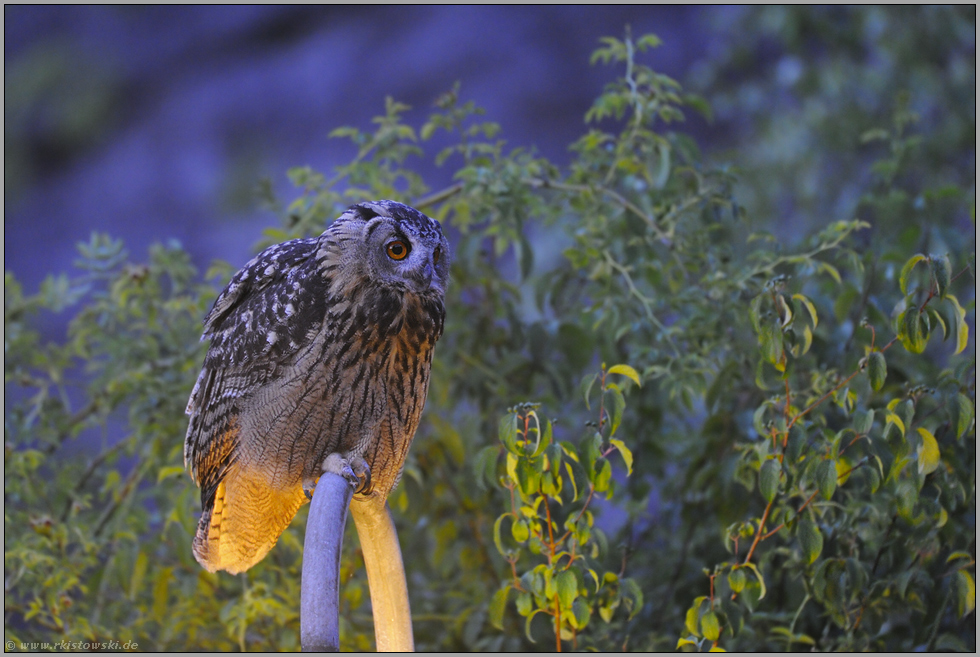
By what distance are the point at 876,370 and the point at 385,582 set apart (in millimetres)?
638

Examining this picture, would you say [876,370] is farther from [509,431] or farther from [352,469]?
[352,469]

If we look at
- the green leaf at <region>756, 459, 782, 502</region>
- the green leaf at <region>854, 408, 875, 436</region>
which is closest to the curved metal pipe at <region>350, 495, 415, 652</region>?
the green leaf at <region>756, 459, 782, 502</region>

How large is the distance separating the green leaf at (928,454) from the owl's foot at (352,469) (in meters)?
0.65

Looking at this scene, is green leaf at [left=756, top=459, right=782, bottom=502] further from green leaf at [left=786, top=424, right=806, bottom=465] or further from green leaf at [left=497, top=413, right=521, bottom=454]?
green leaf at [left=497, top=413, right=521, bottom=454]

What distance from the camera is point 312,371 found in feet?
2.81

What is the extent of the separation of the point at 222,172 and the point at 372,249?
2.21m

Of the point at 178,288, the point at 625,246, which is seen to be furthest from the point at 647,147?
the point at 178,288

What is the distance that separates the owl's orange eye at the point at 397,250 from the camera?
0.78m

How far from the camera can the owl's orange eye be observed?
2.56ft

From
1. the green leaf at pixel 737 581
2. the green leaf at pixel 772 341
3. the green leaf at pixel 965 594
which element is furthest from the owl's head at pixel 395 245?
the green leaf at pixel 965 594

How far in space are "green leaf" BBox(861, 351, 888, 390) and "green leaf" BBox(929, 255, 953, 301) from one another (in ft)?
0.32

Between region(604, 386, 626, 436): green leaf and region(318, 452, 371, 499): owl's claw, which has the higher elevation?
region(604, 386, 626, 436): green leaf

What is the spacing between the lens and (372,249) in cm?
78

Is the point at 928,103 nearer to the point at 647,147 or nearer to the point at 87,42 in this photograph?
the point at 647,147
